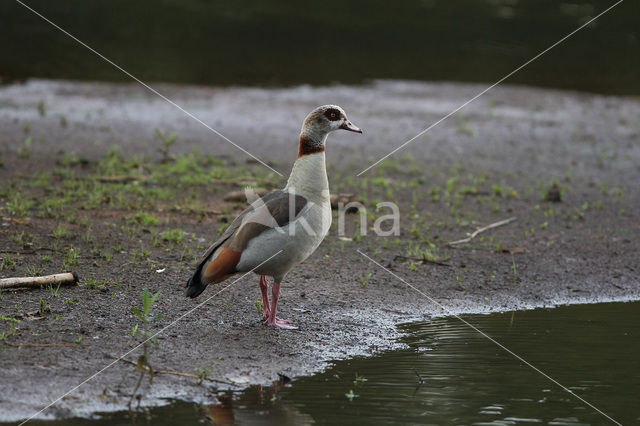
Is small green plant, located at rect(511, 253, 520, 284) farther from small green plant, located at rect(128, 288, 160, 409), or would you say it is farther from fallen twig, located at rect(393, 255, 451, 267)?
small green plant, located at rect(128, 288, 160, 409)

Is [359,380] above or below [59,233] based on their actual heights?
below

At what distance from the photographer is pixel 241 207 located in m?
10.4

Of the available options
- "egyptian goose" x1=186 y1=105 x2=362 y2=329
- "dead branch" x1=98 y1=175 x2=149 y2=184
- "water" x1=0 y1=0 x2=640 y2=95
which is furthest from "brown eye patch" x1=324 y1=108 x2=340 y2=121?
"water" x1=0 y1=0 x2=640 y2=95

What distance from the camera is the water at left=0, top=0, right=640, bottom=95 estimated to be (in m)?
20.2

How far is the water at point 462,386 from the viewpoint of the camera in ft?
18.1

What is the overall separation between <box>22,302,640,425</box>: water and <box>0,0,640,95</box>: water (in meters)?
13.1

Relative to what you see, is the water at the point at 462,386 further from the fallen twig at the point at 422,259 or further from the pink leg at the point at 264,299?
the fallen twig at the point at 422,259

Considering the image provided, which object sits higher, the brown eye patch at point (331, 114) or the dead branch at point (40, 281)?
the brown eye patch at point (331, 114)

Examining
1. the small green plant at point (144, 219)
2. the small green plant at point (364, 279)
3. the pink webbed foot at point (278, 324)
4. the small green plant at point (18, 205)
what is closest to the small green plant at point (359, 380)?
the pink webbed foot at point (278, 324)

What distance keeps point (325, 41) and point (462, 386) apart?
60.3ft

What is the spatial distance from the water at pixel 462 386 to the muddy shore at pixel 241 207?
0.83 feet

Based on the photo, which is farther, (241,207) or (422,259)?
(241,207)

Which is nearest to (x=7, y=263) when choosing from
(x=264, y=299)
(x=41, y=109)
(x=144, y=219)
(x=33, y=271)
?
(x=33, y=271)

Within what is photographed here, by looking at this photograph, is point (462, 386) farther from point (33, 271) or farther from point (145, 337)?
point (33, 271)
